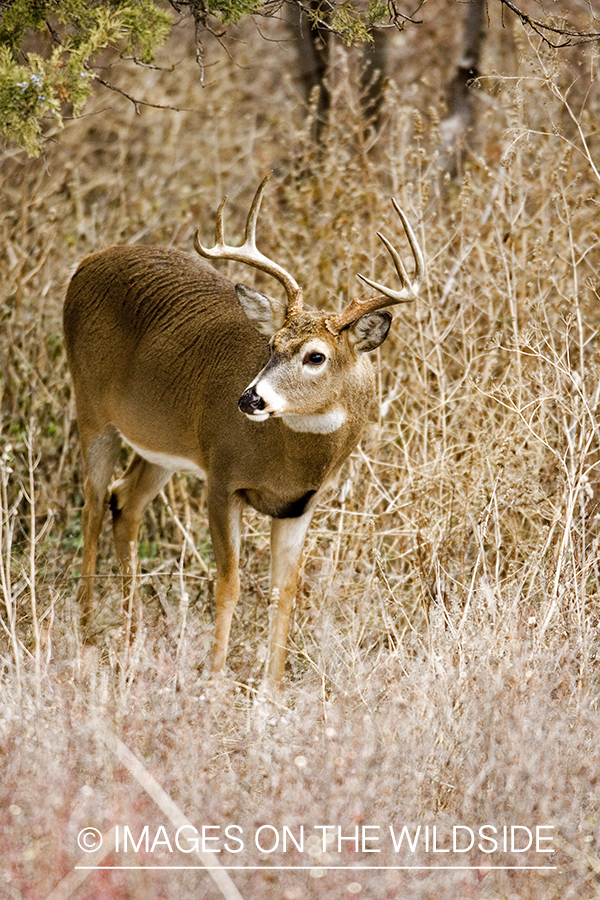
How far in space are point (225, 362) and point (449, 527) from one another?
53.5 inches

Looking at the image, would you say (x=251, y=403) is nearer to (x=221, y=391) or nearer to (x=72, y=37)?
(x=221, y=391)

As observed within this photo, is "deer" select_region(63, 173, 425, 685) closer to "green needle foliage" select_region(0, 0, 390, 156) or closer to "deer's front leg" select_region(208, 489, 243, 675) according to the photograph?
"deer's front leg" select_region(208, 489, 243, 675)

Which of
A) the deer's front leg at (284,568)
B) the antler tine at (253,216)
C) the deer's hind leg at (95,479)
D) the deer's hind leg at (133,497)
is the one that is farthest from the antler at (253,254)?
the deer's hind leg at (133,497)

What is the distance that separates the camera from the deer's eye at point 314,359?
4922 millimetres

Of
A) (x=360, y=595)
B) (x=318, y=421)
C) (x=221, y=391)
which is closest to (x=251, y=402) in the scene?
(x=318, y=421)

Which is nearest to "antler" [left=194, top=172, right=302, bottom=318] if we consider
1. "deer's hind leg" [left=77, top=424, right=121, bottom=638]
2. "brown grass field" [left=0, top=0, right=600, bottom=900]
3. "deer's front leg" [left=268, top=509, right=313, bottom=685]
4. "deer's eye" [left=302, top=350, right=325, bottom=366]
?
"deer's eye" [left=302, top=350, right=325, bottom=366]

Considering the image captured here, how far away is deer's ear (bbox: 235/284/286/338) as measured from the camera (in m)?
5.18

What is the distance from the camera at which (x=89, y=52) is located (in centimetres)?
457

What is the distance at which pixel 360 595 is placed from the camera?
20.1 feet

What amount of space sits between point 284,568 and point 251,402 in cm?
121

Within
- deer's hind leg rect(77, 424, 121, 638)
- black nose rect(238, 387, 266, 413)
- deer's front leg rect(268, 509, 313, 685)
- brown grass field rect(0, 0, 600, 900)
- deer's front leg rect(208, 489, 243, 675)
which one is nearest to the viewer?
brown grass field rect(0, 0, 600, 900)

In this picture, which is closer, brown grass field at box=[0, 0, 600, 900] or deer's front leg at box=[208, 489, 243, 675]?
brown grass field at box=[0, 0, 600, 900]

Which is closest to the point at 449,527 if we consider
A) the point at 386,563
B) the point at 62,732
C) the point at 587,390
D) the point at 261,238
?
the point at 386,563

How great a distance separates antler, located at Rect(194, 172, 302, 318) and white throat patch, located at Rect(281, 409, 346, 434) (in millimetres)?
429
